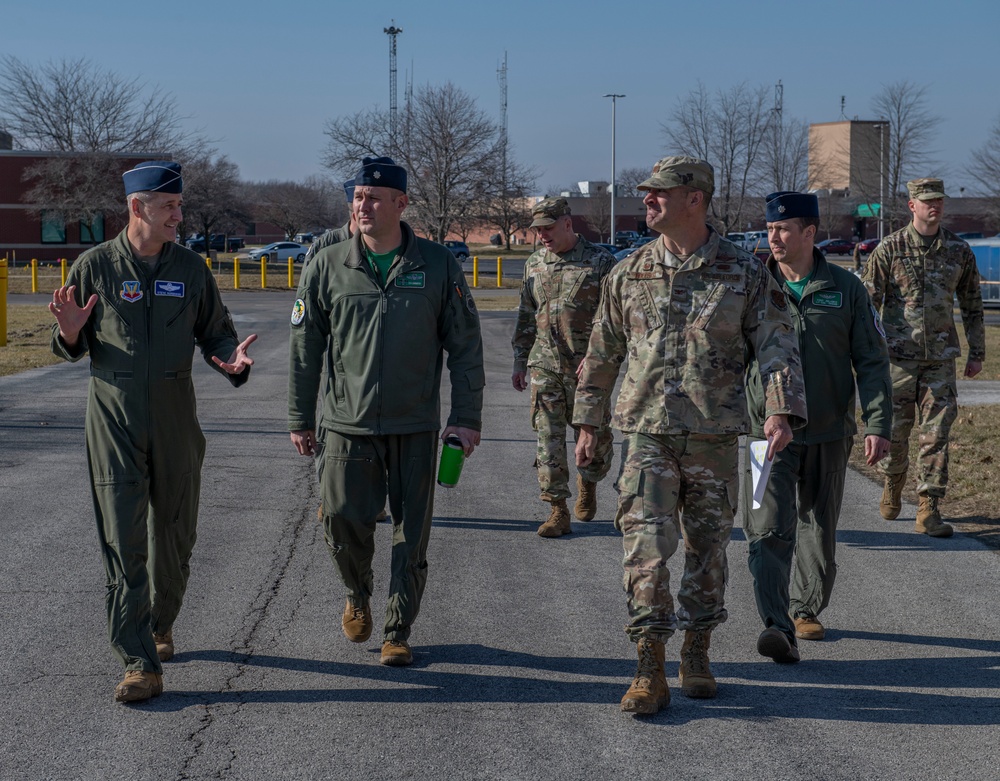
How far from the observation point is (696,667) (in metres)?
5.13

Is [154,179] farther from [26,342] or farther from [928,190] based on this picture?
[26,342]

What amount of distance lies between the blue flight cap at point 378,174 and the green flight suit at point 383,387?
249 mm

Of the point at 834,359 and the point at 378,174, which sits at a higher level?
the point at 378,174

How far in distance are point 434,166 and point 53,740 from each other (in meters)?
45.9

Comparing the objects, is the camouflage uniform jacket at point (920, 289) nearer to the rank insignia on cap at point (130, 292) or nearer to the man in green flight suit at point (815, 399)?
the man in green flight suit at point (815, 399)

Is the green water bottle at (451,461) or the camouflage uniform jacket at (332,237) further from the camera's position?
the camouflage uniform jacket at (332,237)

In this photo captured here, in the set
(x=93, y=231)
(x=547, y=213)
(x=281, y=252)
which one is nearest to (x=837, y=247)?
(x=281, y=252)

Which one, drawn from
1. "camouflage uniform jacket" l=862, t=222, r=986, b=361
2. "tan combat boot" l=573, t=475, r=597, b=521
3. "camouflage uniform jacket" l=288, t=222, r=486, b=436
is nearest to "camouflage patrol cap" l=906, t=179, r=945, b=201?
"camouflage uniform jacket" l=862, t=222, r=986, b=361

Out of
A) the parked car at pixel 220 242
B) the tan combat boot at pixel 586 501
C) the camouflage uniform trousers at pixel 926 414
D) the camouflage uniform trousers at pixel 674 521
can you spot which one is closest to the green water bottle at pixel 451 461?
the camouflage uniform trousers at pixel 674 521

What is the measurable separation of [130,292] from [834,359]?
320 centimetres

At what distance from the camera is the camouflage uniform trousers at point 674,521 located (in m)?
5.01

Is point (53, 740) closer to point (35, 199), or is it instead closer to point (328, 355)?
point (328, 355)

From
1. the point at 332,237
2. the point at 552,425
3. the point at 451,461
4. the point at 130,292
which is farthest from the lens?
the point at 552,425

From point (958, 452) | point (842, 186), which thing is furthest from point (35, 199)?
point (842, 186)
